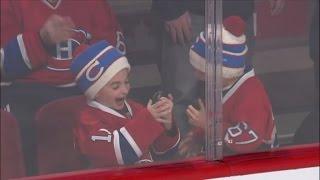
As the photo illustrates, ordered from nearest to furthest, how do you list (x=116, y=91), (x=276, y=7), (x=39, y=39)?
(x=39, y=39) → (x=116, y=91) → (x=276, y=7)

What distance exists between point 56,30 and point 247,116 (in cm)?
77

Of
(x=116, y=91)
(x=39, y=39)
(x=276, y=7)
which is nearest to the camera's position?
(x=39, y=39)

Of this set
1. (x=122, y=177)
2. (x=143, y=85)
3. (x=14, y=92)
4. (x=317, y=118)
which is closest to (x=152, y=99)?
(x=143, y=85)

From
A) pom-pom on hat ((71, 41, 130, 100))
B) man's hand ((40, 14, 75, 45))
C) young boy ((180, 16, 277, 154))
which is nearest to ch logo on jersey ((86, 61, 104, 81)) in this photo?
pom-pom on hat ((71, 41, 130, 100))

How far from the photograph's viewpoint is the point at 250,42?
2631 mm

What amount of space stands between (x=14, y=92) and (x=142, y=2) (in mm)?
522

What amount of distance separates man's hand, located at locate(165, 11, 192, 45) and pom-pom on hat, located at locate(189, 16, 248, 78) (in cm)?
4

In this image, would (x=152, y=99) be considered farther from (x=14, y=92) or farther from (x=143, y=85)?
(x=14, y=92)

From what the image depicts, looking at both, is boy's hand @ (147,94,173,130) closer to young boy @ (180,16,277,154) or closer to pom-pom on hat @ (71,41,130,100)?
young boy @ (180,16,277,154)

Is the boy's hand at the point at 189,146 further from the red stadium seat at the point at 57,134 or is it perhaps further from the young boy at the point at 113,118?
the red stadium seat at the point at 57,134

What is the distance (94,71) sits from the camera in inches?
96.6

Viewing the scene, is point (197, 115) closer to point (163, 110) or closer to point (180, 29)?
point (163, 110)

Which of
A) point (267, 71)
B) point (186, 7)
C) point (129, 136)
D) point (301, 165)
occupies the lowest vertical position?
point (301, 165)

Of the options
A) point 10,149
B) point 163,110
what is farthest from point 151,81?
→ point 10,149
